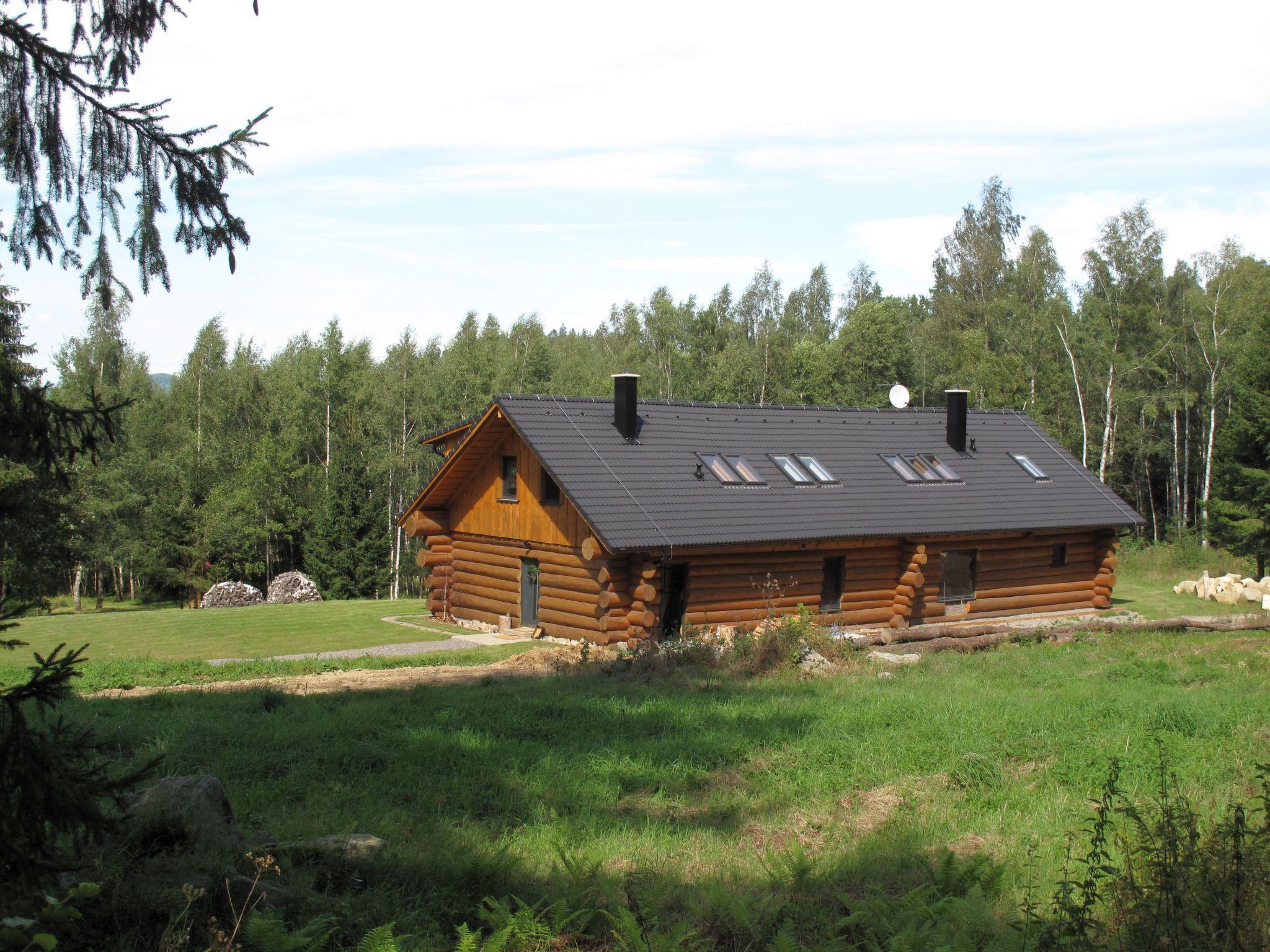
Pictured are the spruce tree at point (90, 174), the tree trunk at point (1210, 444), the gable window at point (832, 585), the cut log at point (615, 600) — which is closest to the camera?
the spruce tree at point (90, 174)

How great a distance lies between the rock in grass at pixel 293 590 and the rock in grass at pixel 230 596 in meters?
0.73

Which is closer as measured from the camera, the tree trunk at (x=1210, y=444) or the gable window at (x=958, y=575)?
the gable window at (x=958, y=575)

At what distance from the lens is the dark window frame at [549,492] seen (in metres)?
21.8

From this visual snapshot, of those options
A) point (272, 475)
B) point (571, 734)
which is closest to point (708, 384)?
point (272, 475)

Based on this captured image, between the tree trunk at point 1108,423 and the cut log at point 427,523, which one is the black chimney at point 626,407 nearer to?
the cut log at point 427,523

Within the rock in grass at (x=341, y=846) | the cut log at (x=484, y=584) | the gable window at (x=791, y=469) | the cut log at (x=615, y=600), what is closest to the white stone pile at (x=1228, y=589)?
the gable window at (x=791, y=469)

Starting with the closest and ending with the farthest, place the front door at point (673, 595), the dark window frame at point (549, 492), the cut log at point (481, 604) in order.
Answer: the front door at point (673, 595) < the dark window frame at point (549, 492) < the cut log at point (481, 604)

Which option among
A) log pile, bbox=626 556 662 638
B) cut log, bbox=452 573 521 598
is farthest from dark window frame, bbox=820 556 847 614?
cut log, bbox=452 573 521 598

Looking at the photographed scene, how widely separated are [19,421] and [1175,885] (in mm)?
5699

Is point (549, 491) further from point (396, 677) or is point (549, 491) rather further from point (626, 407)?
point (396, 677)

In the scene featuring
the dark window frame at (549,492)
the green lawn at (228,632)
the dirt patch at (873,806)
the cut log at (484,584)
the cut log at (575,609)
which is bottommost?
the green lawn at (228,632)

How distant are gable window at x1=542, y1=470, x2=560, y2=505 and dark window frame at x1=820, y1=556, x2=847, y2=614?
6141mm

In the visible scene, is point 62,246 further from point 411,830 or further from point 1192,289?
point 1192,289

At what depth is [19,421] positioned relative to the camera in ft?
14.8
